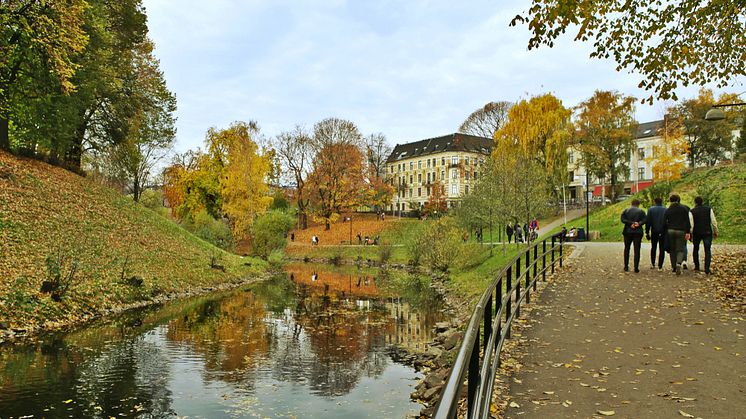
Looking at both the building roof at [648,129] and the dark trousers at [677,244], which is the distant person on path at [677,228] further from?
the building roof at [648,129]

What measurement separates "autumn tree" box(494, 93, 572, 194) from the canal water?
2627 centimetres

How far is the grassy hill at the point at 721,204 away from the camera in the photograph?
26.6 meters

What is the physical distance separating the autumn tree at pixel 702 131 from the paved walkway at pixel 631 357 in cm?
5612

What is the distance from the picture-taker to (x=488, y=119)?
59844 millimetres

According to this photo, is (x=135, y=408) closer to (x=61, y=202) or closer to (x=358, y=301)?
(x=358, y=301)

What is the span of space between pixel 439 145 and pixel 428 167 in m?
4.29

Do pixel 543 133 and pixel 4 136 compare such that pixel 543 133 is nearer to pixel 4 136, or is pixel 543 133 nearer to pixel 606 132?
pixel 606 132

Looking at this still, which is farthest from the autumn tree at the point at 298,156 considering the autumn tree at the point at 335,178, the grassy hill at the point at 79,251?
the grassy hill at the point at 79,251

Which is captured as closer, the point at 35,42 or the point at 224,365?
the point at 224,365

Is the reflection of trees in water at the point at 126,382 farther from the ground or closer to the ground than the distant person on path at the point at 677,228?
closer to the ground

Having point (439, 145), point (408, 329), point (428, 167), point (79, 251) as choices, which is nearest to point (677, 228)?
point (408, 329)

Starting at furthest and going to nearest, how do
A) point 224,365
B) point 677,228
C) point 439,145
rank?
1. point 439,145
2. point 677,228
3. point 224,365

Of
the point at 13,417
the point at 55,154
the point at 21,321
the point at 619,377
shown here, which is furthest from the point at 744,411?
the point at 55,154

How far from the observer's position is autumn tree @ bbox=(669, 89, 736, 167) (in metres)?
56.8
